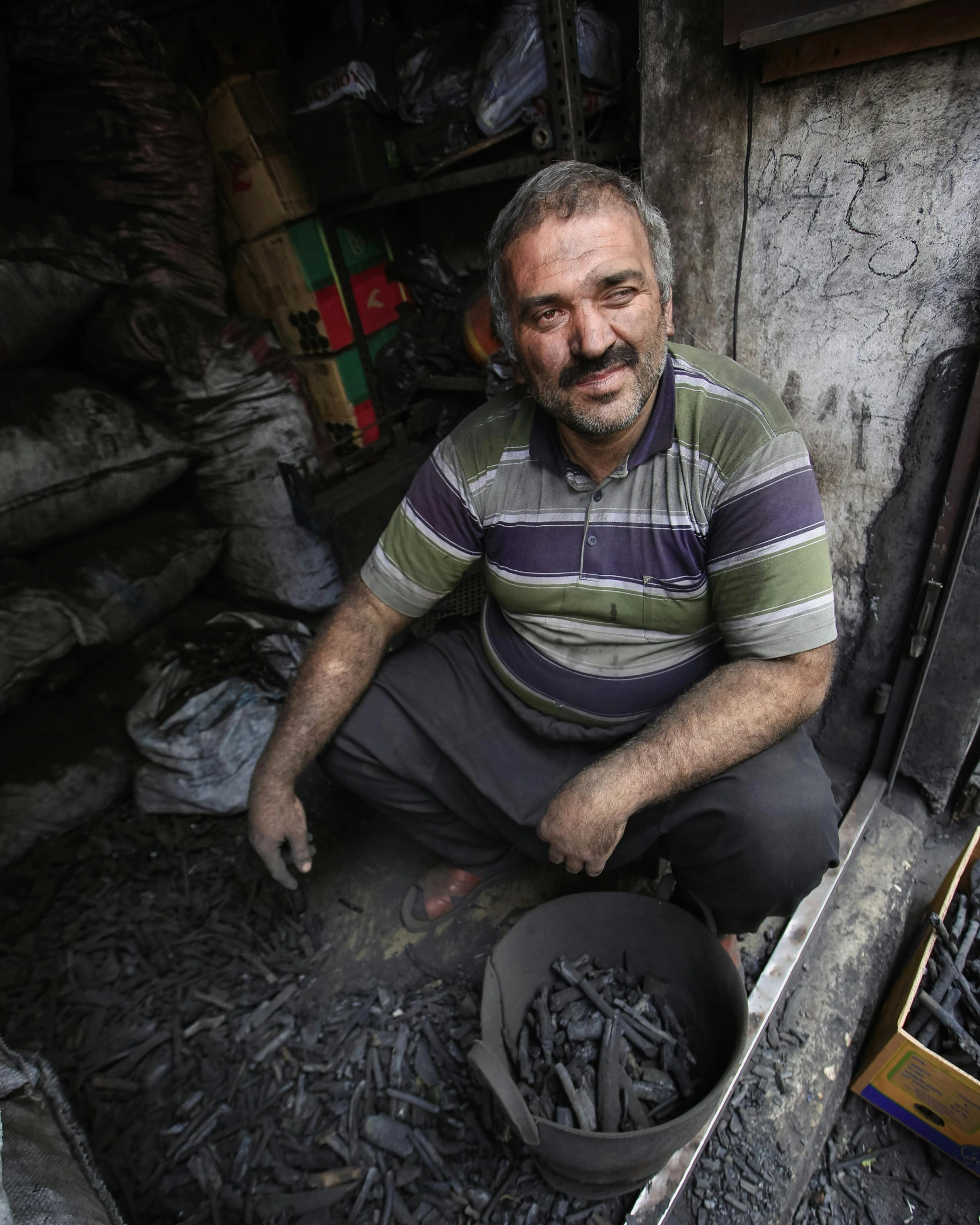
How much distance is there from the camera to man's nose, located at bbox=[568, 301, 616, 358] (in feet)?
4.54

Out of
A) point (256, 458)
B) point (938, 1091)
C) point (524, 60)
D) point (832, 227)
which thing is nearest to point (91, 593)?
point (256, 458)

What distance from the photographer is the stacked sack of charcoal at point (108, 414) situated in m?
2.43

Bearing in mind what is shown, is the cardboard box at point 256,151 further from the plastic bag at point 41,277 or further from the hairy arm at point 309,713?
the hairy arm at point 309,713

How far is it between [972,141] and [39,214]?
3064 millimetres

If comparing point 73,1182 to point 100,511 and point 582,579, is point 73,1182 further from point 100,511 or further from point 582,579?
point 100,511

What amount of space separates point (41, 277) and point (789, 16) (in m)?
2.60

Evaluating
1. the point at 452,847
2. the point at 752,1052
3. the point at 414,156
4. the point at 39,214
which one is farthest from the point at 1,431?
the point at 752,1052

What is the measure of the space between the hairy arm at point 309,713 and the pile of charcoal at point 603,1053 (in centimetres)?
74

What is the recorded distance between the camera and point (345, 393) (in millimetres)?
3480

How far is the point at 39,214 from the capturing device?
259cm

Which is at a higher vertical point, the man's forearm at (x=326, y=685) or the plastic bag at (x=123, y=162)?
the plastic bag at (x=123, y=162)

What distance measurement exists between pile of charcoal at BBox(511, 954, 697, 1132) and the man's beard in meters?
1.30

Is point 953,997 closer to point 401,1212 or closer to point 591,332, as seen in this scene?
Result: point 401,1212

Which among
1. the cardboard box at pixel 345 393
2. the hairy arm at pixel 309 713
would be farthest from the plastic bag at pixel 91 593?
the hairy arm at pixel 309 713
